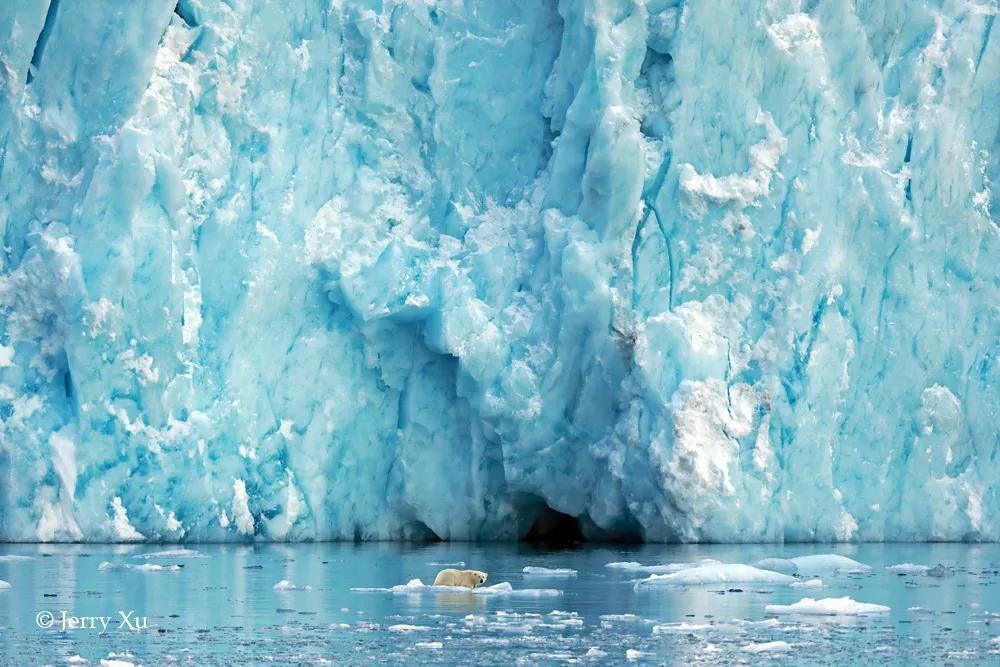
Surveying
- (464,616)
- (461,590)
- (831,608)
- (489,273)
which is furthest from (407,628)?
(489,273)

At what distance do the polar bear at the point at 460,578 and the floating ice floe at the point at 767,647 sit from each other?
399cm

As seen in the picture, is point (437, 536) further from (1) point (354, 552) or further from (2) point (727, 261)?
(2) point (727, 261)

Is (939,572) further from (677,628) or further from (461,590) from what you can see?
(677,628)

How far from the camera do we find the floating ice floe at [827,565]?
14148mm

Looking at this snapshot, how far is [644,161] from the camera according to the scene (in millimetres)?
18469

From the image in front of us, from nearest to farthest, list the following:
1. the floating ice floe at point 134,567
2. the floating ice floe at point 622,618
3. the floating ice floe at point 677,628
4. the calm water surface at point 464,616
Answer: the calm water surface at point 464,616, the floating ice floe at point 677,628, the floating ice floe at point 622,618, the floating ice floe at point 134,567

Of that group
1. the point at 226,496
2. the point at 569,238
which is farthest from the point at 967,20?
the point at 226,496

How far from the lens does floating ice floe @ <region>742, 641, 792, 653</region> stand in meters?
8.71

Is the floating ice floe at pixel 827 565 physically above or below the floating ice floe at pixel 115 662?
above

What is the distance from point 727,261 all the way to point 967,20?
3.92 m

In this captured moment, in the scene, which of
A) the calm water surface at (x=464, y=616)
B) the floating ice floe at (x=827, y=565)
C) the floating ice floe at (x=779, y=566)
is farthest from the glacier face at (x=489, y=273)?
the floating ice floe at (x=779, y=566)

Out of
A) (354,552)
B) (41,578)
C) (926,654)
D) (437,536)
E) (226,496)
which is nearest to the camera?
(926,654)

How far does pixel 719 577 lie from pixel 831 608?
91.1 inches

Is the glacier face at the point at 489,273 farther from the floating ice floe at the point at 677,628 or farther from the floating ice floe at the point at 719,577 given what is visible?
the floating ice floe at the point at 677,628
